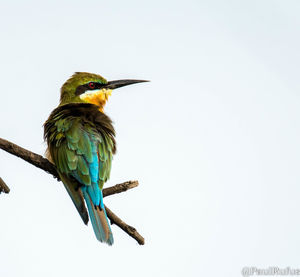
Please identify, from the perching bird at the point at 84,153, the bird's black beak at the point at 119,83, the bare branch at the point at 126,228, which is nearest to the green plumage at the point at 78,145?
the perching bird at the point at 84,153

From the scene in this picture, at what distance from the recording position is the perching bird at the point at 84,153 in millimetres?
3469

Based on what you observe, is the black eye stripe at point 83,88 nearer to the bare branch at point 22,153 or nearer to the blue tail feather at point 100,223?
the bare branch at point 22,153

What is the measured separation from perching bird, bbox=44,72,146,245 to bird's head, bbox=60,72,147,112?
0.49 m

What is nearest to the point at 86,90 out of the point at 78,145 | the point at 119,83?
the point at 119,83

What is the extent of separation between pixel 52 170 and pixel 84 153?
285 mm

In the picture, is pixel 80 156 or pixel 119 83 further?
pixel 119 83

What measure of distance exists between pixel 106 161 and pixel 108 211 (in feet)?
1.53

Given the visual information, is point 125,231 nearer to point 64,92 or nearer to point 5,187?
point 5,187

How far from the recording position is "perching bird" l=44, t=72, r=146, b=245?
347cm

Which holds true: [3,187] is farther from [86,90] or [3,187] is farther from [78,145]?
[86,90]

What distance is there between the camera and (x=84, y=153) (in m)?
3.72

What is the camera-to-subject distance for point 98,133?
13.0 feet

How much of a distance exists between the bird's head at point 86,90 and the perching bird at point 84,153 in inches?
19.2

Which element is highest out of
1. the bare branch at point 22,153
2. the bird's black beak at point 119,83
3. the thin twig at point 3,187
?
the bird's black beak at point 119,83
